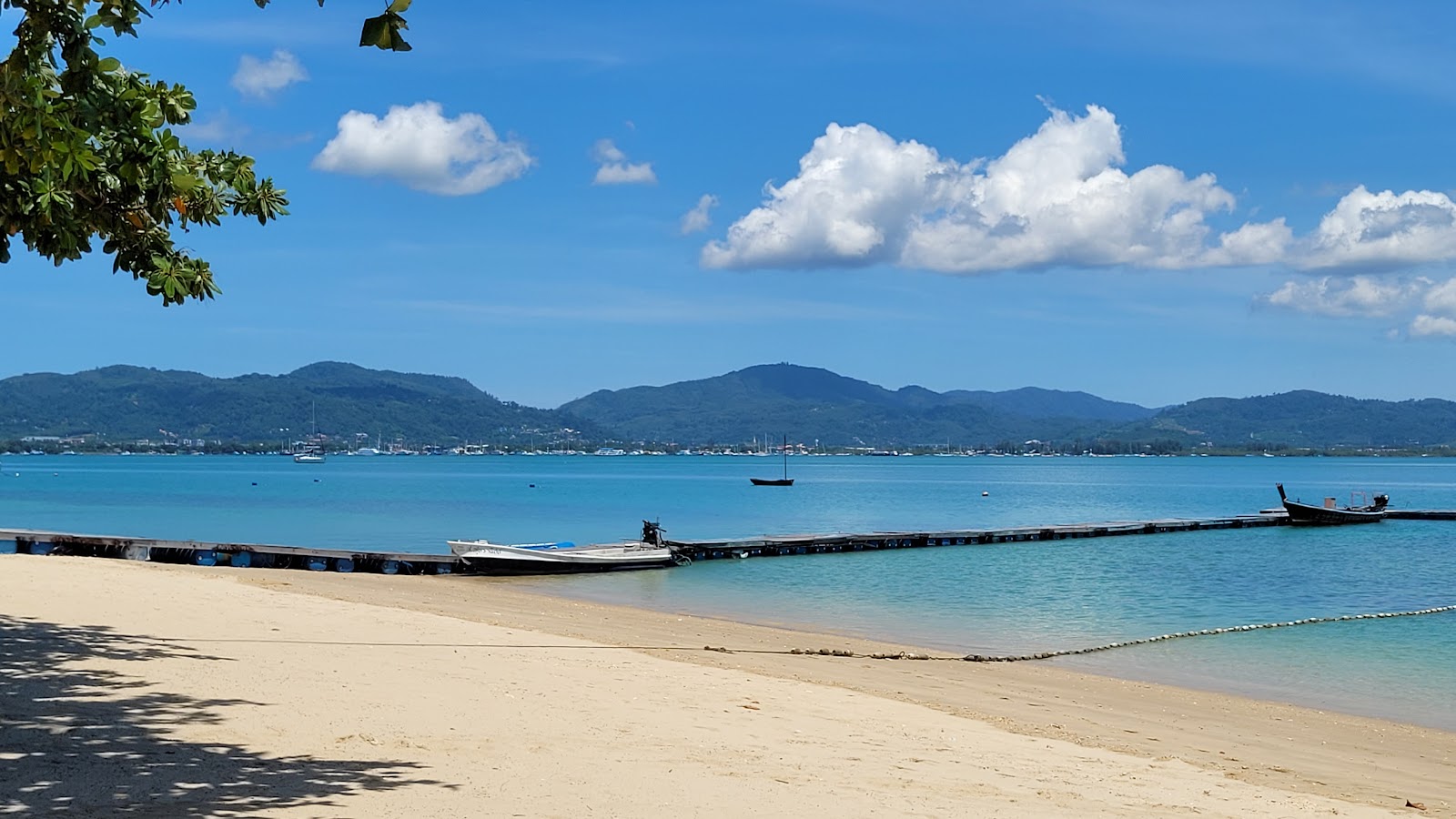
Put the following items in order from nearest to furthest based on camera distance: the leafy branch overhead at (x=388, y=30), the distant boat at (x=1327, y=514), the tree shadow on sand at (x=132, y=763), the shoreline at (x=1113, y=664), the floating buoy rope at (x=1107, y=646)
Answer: the leafy branch overhead at (x=388, y=30), the tree shadow on sand at (x=132, y=763), the shoreline at (x=1113, y=664), the floating buoy rope at (x=1107, y=646), the distant boat at (x=1327, y=514)

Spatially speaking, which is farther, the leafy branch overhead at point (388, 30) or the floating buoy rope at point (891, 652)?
the floating buoy rope at point (891, 652)

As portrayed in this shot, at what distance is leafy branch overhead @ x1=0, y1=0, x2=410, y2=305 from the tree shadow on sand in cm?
314

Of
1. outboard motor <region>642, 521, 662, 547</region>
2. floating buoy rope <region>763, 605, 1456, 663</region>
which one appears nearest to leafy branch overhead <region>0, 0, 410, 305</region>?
floating buoy rope <region>763, 605, 1456, 663</region>

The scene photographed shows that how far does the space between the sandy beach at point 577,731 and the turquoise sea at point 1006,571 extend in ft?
14.8

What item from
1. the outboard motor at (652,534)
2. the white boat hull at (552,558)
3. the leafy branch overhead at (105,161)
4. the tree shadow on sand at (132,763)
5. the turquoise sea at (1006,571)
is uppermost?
the leafy branch overhead at (105,161)

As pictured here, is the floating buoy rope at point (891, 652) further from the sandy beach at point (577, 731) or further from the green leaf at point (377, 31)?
the green leaf at point (377, 31)

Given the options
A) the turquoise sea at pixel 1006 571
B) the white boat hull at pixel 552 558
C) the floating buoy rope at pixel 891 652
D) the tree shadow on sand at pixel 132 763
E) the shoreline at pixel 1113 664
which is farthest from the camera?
the white boat hull at pixel 552 558

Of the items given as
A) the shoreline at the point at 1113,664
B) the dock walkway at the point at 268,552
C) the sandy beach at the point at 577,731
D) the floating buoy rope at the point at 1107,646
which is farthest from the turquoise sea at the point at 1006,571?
the sandy beach at the point at 577,731

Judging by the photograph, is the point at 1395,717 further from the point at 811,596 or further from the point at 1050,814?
the point at 811,596

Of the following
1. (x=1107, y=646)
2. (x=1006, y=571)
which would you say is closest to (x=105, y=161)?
(x=1107, y=646)

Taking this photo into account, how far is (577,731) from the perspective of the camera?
993cm

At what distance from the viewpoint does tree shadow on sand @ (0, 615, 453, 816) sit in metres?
6.79

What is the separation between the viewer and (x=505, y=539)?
54875mm

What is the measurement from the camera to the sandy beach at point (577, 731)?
24.9 feet
